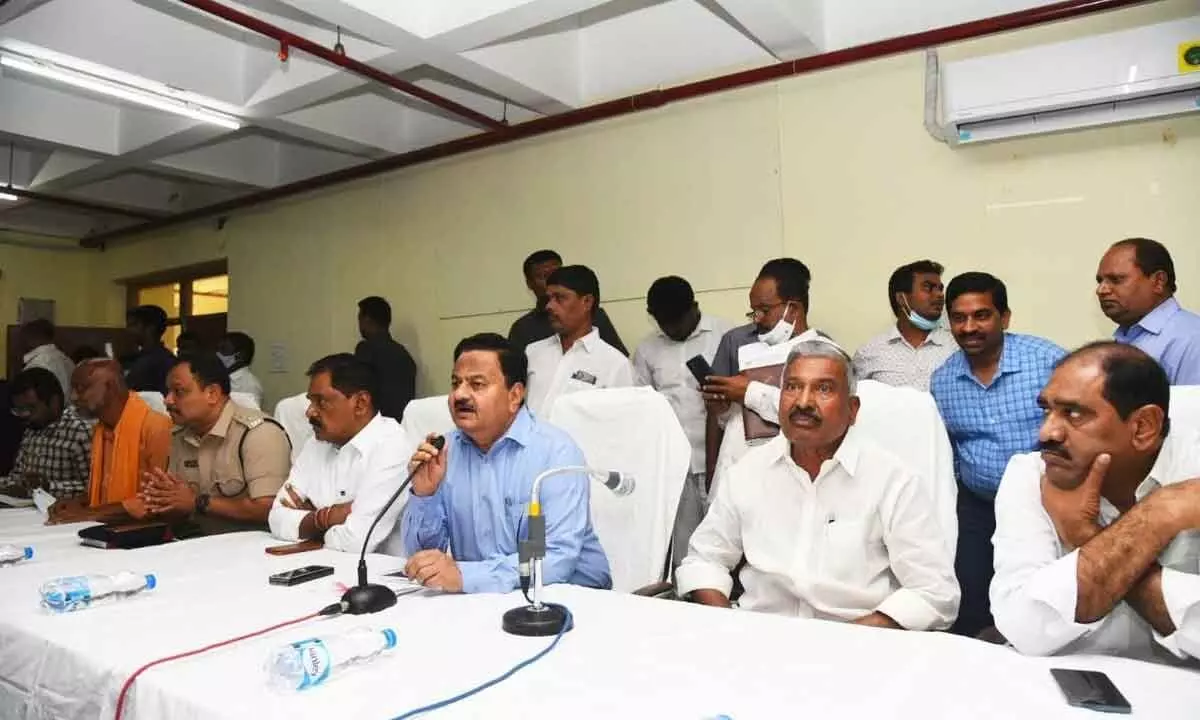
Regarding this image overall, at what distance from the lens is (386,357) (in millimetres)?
5055

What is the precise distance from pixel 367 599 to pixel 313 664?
373mm

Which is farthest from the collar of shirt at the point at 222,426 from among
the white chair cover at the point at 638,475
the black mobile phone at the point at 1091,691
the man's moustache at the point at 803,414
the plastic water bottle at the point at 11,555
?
the black mobile phone at the point at 1091,691

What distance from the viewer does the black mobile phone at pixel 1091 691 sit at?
3.24 feet

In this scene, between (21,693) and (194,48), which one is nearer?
(21,693)

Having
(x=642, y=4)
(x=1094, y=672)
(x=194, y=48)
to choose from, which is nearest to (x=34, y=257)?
(x=194, y=48)

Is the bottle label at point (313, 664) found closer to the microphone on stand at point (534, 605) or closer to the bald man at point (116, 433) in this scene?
the microphone on stand at point (534, 605)

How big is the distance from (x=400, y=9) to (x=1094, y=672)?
11.2ft

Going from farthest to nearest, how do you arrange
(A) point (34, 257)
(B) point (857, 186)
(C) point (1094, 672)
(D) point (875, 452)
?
(A) point (34, 257) → (B) point (857, 186) → (D) point (875, 452) → (C) point (1094, 672)

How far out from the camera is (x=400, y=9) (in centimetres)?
343

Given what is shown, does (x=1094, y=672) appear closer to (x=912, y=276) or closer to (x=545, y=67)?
(x=912, y=276)

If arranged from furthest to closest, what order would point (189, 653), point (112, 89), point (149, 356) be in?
point (149, 356) → point (112, 89) → point (189, 653)

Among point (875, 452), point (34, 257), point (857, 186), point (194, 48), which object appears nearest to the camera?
point (875, 452)

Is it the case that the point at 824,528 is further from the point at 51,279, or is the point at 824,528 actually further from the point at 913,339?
the point at 51,279

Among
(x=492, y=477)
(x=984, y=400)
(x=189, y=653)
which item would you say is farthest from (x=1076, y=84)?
(x=189, y=653)
